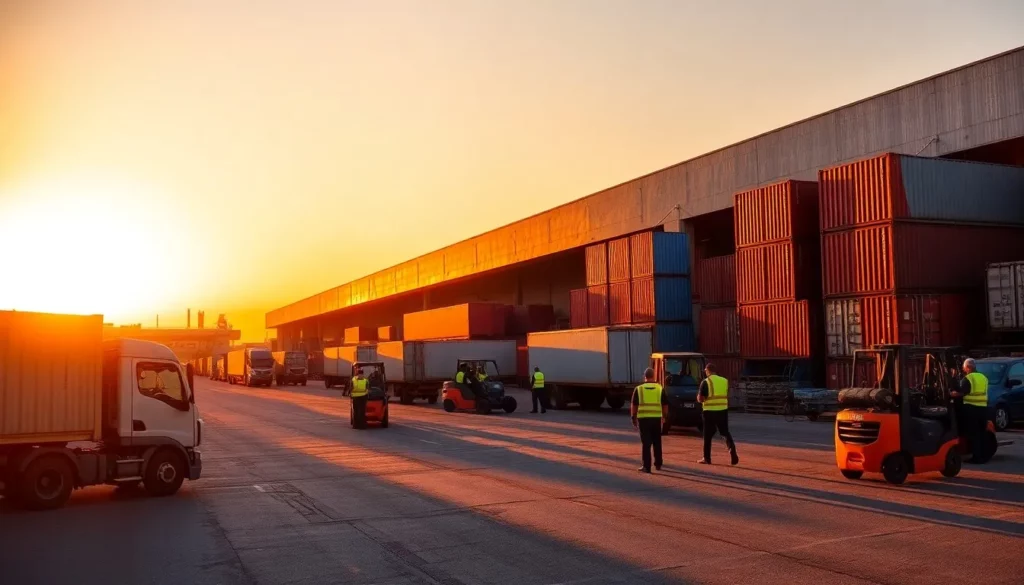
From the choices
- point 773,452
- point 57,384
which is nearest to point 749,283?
point 773,452

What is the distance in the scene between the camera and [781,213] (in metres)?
32.8

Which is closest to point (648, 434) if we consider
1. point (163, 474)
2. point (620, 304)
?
point (163, 474)

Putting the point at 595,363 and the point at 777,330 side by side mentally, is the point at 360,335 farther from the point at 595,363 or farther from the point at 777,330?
the point at 777,330

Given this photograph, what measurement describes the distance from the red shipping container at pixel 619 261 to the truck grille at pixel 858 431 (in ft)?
95.9

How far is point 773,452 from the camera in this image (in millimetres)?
17812

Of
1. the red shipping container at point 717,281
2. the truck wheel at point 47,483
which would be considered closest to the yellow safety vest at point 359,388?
the truck wheel at point 47,483

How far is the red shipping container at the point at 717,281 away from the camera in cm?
3700

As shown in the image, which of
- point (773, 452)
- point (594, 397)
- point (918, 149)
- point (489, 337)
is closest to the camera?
point (773, 452)

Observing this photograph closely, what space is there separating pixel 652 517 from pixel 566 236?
44.8 meters

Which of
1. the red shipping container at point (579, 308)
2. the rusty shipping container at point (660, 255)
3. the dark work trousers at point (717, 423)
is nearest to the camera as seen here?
the dark work trousers at point (717, 423)

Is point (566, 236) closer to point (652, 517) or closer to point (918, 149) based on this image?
point (918, 149)

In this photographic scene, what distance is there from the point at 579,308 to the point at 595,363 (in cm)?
1531

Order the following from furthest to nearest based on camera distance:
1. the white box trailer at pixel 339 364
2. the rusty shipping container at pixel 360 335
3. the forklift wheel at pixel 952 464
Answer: the rusty shipping container at pixel 360 335 < the white box trailer at pixel 339 364 < the forklift wheel at pixel 952 464

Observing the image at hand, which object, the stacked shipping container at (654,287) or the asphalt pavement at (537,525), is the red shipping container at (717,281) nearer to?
the stacked shipping container at (654,287)
